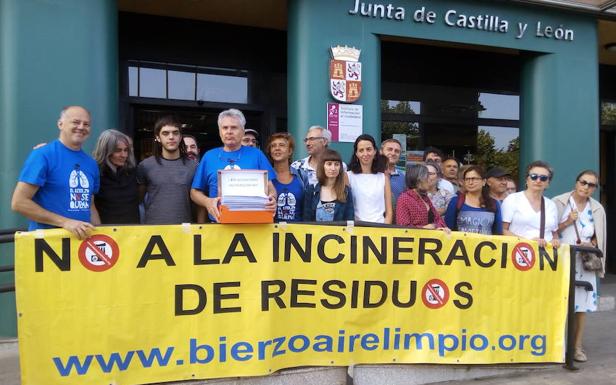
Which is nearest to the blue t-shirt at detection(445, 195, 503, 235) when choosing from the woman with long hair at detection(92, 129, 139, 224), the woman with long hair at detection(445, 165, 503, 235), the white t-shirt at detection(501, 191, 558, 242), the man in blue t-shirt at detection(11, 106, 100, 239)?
the woman with long hair at detection(445, 165, 503, 235)

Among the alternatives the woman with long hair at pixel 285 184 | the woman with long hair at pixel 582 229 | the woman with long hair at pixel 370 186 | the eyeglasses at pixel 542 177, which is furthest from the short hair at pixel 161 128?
the woman with long hair at pixel 582 229

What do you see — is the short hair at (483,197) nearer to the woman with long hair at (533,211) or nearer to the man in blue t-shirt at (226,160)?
the woman with long hair at (533,211)

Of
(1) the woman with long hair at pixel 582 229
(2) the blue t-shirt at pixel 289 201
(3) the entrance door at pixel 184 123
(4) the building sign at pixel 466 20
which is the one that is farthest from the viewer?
(3) the entrance door at pixel 184 123

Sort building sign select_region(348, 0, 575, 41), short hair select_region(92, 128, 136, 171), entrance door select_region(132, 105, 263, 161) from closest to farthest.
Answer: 1. short hair select_region(92, 128, 136, 171)
2. building sign select_region(348, 0, 575, 41)
3. entrance door select_region(132, 105, 263, 161)

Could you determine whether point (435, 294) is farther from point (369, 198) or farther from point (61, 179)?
point (61, 179)

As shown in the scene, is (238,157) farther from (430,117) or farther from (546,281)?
(430,117)

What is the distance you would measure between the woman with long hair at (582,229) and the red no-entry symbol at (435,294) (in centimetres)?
142

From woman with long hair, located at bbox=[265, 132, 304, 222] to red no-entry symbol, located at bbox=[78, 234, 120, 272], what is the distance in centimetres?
129

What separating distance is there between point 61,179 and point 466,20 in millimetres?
5192

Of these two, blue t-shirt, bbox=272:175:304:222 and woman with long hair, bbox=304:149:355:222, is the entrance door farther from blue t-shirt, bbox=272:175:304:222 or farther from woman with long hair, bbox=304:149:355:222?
woman with long hair, bbox=304:149:355:222

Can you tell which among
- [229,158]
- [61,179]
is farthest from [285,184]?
[61,179]

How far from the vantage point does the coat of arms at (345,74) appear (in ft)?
18.9

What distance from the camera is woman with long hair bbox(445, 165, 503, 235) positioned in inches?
168

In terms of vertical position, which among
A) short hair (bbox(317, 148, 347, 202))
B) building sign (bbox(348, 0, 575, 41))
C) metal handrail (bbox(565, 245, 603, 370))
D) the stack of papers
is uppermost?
building sign (bbox(348, 0, 575, 41))
